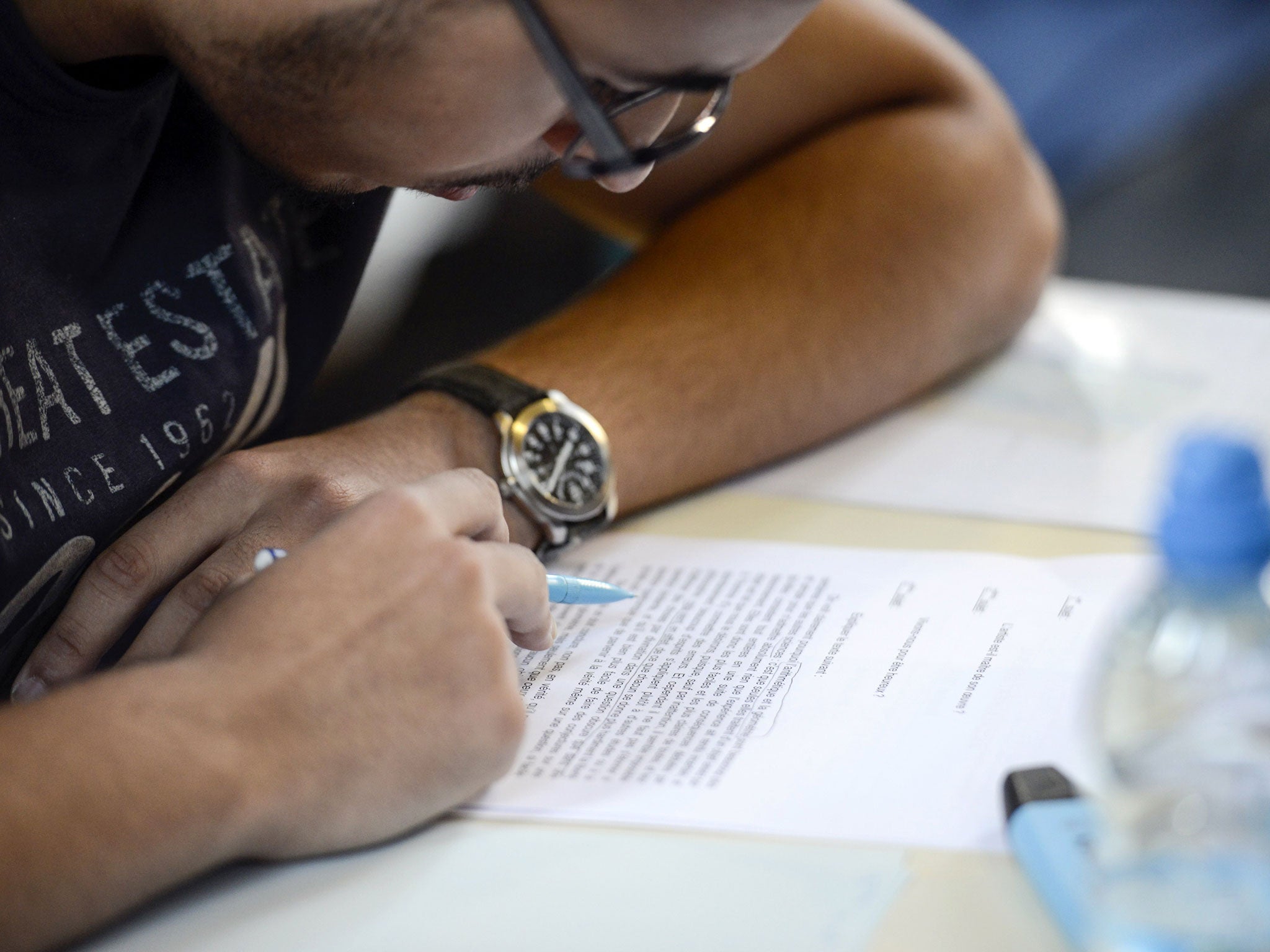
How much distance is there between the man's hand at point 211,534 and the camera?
2.45 ft

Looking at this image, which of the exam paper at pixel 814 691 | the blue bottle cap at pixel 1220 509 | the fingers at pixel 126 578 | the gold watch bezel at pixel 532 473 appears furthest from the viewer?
the gold watch bezel at pixel 532 473

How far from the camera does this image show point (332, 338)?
3.59 ft

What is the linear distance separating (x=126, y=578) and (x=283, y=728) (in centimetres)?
21

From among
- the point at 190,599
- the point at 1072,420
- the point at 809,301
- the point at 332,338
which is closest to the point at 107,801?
the point at 190,599

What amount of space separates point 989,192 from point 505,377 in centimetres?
53

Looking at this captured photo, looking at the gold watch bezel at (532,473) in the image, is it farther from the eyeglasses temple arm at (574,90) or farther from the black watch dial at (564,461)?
the eyeglasses temple arm at (574,90)

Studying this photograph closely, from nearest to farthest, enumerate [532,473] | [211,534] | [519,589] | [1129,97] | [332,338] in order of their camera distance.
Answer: [519,589] < [211,534] < [532,473] < [332,338] < [1129,97]

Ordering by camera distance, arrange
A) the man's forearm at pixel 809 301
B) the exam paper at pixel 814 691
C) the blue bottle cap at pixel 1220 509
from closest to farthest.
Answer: the blue bottle cap at pixel 1220 509 < the exam paper at pixel 814 691 < the man's forearm at pixel 809 301

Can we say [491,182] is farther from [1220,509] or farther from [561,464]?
[1220,509]

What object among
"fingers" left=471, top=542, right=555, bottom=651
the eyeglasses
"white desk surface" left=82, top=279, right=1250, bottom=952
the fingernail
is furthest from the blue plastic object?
the fingernail

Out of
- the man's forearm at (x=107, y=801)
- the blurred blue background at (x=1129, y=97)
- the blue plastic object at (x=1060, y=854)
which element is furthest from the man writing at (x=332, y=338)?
the blurred blue background at (x=1129, y=97)

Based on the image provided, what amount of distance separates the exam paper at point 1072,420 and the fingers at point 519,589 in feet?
1.14

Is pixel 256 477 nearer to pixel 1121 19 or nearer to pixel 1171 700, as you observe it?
pixel 1171 700

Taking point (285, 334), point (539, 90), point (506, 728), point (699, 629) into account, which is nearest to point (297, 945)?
point (506, 728)
